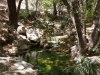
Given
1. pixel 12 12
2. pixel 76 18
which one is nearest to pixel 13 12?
pixel 12 12

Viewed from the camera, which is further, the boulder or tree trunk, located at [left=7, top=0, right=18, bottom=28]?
tree trunk, located at [left=7, top=0, right=18, bottom=28]

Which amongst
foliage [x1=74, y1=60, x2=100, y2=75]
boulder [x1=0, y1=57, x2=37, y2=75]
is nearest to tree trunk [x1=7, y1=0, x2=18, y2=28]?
boulder [x1=0, y1=57, x2=37, y2=75]

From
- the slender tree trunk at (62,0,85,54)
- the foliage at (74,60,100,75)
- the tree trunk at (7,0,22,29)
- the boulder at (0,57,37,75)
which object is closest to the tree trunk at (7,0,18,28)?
the tree trunk at (7,0,22,29)

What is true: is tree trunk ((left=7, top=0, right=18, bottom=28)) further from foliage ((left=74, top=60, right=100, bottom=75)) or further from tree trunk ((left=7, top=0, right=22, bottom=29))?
foliage ((left=74, top=60, right=100, bottom=75))

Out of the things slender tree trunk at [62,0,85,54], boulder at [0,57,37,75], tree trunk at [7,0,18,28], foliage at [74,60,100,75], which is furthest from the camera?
tree trunk at [7,0,18,28]

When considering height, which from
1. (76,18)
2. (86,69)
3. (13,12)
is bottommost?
(86,69)

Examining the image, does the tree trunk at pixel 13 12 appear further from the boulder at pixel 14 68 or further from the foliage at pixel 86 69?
the foliage at pixel 86 69

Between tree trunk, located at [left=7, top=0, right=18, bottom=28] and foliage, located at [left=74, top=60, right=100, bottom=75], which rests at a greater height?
tree trunk, located at [left=7, top=0, right=18, bottom=28]

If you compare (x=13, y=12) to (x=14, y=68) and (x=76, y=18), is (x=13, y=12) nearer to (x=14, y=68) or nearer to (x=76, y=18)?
(x=76, y=18)

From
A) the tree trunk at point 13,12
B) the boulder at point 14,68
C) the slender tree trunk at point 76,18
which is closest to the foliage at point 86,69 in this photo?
the boulder at point 14,68

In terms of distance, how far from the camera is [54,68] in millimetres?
8289

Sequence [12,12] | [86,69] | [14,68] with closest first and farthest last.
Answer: [86,69]
[14,68]
[12,12]

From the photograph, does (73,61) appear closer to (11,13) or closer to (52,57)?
(52,57)

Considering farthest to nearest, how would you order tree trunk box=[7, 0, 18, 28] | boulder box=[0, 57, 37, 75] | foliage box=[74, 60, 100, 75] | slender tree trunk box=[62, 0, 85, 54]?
tree trunk box=[7, 0, 18, 28]
slender tree trunk box=[62, 0, 85, 54]
boulder box=[0, 57, 37, 75]
foliage box=[74, 60, 100, 75]
